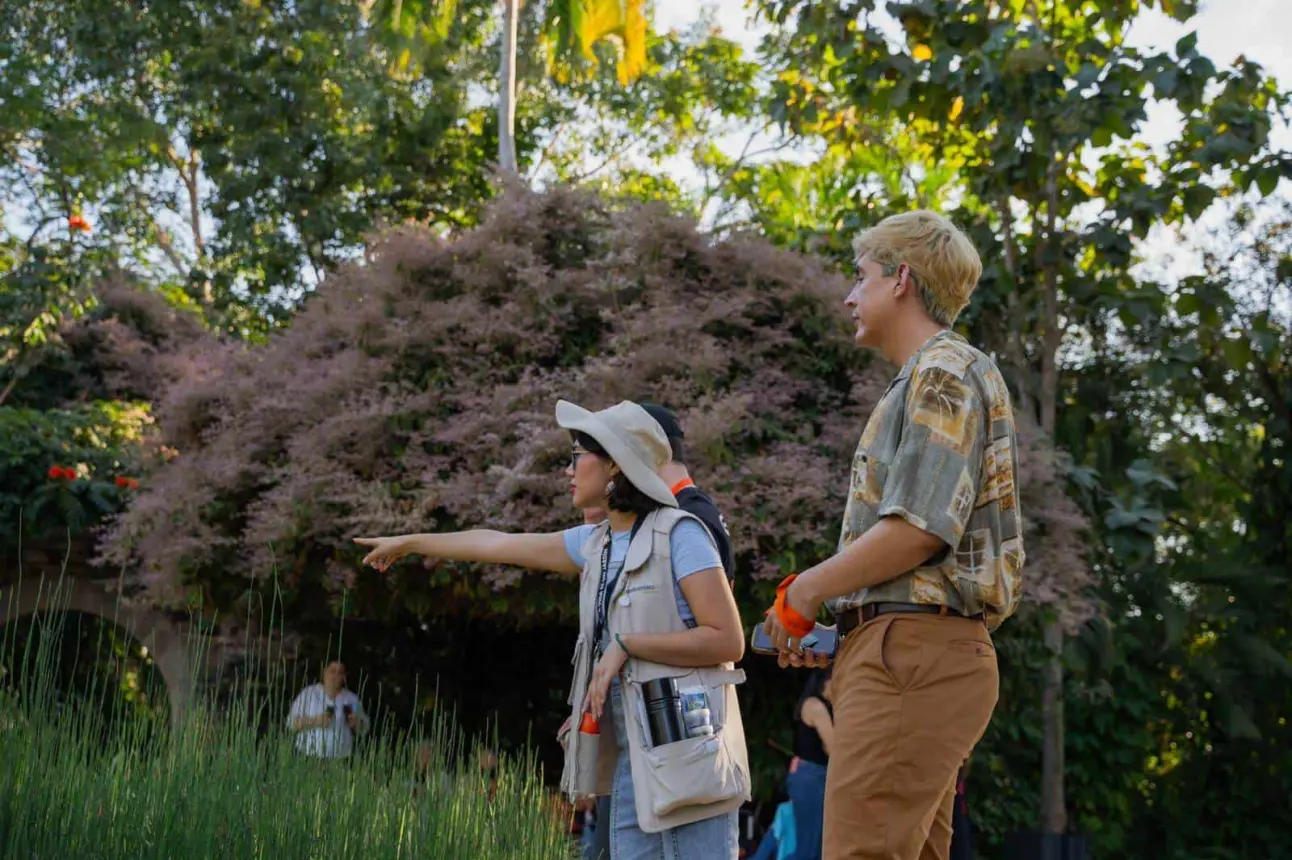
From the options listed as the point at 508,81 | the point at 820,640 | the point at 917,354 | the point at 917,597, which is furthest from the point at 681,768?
the point at 508,81

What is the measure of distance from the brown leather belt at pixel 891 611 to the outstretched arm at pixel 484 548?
4.33ft

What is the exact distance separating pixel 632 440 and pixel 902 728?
1.27 m

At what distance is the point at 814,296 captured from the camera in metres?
8.67

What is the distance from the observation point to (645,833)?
3369 millimetres

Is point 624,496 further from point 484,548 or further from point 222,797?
point 222,797

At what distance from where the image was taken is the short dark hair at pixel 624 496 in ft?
11.6

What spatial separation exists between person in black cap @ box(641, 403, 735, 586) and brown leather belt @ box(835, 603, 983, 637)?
3.50ft

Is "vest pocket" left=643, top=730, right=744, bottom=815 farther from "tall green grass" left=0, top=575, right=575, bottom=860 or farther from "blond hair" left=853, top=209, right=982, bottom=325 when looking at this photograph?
"blond hair" left=853, top=209, right=982, bottom=325

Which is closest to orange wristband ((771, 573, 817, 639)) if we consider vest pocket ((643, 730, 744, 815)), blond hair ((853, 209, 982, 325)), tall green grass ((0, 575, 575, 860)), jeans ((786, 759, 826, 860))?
blond hair ((853, 209, 982, 325))

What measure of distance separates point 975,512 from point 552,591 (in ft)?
17.5

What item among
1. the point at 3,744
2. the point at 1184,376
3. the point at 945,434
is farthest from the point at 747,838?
the point at 945,434

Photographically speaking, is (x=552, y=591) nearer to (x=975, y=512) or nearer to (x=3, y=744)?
(x=3, y=744)

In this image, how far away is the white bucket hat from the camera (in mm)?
3506

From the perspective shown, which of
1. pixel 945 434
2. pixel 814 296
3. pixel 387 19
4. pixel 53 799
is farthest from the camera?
pixel 387 19
